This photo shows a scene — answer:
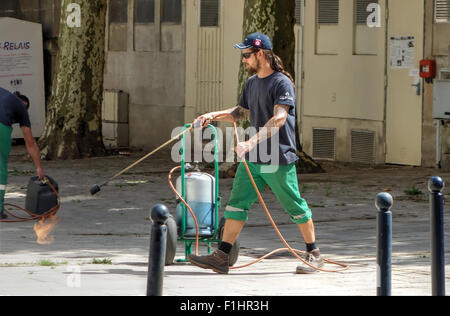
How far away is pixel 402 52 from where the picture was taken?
68.1 feet

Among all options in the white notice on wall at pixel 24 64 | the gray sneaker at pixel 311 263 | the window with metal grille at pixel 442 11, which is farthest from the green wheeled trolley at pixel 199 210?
the white notice on wall at pixel 24 64

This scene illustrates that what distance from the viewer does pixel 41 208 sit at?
13.3m

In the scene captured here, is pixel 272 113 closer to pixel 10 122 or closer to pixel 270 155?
pixel 270 155

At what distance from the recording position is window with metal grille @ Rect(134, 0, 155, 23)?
84.5ft

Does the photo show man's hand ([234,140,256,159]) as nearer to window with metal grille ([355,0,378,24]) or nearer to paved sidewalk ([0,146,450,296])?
paved sidewalk ([0,146,450,296])

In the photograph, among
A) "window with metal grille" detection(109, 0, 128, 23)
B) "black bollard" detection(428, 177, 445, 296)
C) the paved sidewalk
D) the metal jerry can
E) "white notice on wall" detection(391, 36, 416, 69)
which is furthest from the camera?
"window with metal grille" detection(109, 0, 128, 23)

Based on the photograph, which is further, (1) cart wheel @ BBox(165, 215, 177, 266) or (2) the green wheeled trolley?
(2) the green wheeled trolley

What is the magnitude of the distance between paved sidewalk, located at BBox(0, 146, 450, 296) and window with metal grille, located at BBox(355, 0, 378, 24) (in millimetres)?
3018

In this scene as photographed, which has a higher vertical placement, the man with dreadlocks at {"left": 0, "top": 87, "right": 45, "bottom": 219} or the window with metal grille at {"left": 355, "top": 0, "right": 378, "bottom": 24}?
the window with metal grille at {"left": 355, "top": 0, "right": 378, "bottom": 24}

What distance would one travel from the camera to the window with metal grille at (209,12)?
24.4 m

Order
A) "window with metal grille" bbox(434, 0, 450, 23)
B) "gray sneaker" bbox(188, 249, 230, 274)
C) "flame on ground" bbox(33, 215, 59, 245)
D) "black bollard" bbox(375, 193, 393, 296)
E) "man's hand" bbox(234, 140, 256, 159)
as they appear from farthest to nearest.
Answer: "window with metal grille" bbox(434, 0, 450, 23) < "flame on ground" bbox(33, 215, 59, 245) < "gray sneaker" bbox(188, 249, 230, 274) < "man's hand" bbox(234, 140, 256, 159) < "black bollard" bbox(375, 193, 393, 296)

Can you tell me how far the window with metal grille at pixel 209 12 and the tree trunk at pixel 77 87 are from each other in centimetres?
252

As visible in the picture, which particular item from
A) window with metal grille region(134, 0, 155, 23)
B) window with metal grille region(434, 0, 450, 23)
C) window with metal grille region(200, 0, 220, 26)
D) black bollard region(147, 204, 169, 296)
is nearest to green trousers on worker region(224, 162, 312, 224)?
black bollard region(147, 204, 169, 296)

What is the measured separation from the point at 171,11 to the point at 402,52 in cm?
647
